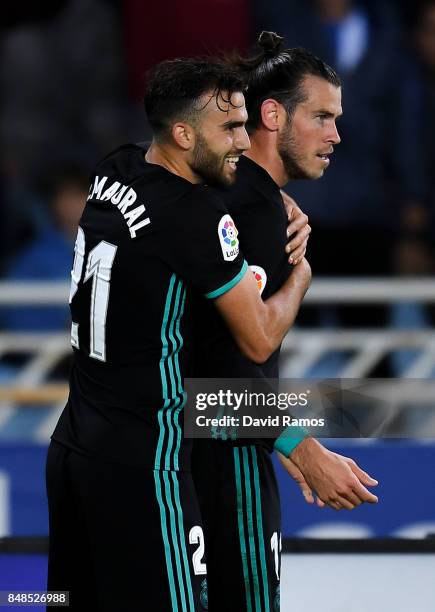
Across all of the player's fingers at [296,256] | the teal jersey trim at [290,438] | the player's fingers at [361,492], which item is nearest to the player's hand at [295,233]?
the player's fingers at [296,256]

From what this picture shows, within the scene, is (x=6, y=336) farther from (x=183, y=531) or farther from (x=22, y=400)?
(x=183, y=531)

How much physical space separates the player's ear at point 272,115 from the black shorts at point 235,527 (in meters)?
0.79

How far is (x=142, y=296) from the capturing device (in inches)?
115

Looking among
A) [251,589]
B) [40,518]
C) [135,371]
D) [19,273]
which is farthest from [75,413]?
[19,273]

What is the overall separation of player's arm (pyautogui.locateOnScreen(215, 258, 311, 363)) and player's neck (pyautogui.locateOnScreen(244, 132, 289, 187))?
0.33 metres

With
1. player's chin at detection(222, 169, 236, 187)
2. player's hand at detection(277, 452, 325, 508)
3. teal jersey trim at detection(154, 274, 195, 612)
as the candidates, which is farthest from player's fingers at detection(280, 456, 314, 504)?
player's chin at detection(222, 169, 236, 187)

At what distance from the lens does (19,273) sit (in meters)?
6.11

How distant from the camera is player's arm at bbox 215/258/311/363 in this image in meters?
2.91

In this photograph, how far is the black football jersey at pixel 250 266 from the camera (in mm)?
3057

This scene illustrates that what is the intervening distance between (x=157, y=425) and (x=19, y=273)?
3.28 m

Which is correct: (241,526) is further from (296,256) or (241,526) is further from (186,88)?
(186,88)

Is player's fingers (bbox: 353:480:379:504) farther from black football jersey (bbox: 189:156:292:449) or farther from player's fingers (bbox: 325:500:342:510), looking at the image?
black football jersey (bbox: 189:156:292:449)

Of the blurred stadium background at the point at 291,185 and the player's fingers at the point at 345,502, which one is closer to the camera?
the player's fingers at the point at 345,502

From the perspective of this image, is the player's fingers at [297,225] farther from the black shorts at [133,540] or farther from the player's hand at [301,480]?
the black shorts at [133,540]
